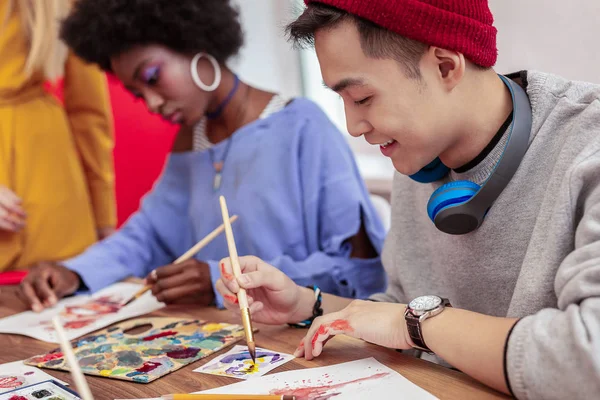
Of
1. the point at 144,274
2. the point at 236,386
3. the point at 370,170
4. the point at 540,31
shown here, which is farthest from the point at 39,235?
the point at 540,31

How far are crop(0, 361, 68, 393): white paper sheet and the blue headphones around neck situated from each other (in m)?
0.59

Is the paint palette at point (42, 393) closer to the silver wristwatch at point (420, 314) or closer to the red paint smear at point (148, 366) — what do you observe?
the red paint smear at point (148, 366)

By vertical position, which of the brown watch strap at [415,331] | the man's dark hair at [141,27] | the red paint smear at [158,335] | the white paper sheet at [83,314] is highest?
the man's dark hair at [141,27]

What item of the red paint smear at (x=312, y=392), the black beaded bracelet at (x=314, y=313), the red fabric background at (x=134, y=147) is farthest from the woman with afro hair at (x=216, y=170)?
the red fabric background at (x=134, y=147)

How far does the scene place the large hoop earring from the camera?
1671mm

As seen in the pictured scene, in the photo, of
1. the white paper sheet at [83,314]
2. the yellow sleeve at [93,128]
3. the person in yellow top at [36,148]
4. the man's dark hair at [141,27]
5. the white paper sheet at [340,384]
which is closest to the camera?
the white paper sheet at [340,384]

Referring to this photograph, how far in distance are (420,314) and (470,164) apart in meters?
0.28

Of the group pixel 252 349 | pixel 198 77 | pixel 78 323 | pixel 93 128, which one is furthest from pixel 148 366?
pixel 93 128

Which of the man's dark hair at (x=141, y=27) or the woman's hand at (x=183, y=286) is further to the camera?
the man's dark hair at (x=141, y=27)

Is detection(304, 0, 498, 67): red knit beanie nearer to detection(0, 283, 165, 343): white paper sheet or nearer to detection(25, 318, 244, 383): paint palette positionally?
detection(25, 318, 244, 383): paint palette

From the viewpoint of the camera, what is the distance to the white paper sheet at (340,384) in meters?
0.78

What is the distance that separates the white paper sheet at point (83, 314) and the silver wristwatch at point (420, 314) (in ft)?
2.12

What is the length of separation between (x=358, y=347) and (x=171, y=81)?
960mm

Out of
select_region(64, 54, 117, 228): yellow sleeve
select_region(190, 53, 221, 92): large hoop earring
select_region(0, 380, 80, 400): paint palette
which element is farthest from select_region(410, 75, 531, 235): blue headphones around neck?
select_region(64, 54, 117, 228): yellow sleeve
